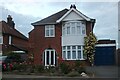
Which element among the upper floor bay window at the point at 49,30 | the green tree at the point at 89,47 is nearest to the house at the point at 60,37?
the upper floor bay window at the point at 49,30

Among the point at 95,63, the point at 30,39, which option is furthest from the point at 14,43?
the point at 95,63

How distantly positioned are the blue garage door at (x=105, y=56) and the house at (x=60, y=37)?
4232 mm

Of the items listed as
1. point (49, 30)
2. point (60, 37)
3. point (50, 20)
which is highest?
point (50, 20)

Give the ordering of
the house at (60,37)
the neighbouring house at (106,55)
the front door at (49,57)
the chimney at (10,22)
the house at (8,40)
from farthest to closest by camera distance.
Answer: the chimney at (10,22) → the house at (8,40) → the neighbouring house at (106,55) → the front door at (49,57) → the house at (60,37)

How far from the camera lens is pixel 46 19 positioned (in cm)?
3244

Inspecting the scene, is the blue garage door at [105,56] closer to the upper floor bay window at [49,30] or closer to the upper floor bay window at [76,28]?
the upper floor bay window at [76,28]

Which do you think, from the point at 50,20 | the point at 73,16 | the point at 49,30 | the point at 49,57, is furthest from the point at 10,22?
the point at 73,16

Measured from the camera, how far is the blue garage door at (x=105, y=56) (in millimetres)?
32531

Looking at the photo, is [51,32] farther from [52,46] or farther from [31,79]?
[31,79]

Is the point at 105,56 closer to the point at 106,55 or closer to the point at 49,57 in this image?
the point at 106,55

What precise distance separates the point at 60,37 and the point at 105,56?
709cm

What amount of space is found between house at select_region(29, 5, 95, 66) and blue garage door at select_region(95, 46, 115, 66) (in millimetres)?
4232

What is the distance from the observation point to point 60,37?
30.5 m

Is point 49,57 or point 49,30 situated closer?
point 49,57
